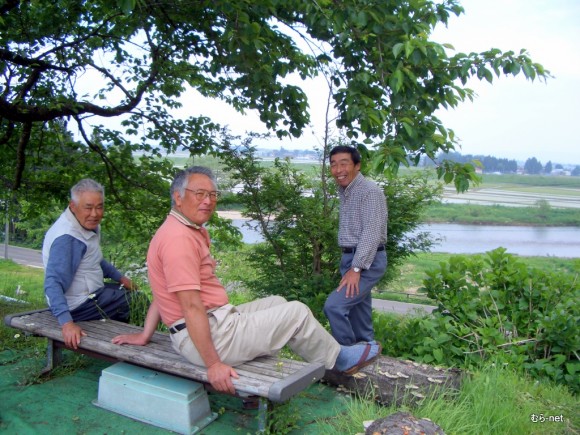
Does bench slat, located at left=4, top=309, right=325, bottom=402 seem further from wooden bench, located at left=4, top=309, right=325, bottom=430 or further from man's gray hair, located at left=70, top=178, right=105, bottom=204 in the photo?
man's gray hair, located at left=70, top=178, right=105, bottom=204

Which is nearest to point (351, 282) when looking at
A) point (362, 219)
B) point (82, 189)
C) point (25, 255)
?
point (362, 219)

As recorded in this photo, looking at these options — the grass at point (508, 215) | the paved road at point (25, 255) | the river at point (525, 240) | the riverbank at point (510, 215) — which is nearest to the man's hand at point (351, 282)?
the river at point (525, 240)

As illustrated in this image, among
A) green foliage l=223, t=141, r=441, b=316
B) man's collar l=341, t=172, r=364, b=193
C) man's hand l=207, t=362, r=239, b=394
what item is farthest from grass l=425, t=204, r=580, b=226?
man's hand l=207, t=362, r=239, b=394

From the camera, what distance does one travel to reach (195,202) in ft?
9.72

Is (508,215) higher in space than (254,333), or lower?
lower

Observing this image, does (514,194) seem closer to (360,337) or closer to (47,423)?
(360,337)

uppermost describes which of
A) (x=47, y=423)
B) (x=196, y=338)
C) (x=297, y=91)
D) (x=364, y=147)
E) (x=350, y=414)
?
(x=297, y=91)

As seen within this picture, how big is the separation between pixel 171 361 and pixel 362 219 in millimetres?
1666

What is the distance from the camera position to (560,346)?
409cm

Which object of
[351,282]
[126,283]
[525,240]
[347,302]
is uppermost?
[351,282]

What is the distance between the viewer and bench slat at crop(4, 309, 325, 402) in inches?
104

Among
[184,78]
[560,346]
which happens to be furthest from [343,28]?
[184,78]

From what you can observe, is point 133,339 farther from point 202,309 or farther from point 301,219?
point 301,219

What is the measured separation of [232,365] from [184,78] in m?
5.75
